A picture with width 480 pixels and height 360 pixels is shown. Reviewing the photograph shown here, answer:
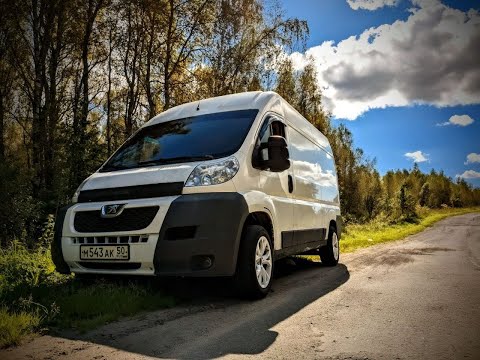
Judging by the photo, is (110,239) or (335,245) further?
(335,245)

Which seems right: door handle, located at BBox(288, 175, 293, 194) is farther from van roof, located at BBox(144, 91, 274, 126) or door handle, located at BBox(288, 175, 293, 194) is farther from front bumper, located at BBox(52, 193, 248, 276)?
front bumper, located at BBox(52, 193, 248, 276)

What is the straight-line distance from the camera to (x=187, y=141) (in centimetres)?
506

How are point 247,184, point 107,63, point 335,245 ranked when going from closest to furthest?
point 247,184
point 335,245
point 107,63

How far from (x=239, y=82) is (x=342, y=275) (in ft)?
42.5

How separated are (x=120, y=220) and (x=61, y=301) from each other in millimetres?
960

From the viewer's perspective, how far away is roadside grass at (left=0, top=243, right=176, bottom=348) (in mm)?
3350

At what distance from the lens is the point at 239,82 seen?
18.1 metres

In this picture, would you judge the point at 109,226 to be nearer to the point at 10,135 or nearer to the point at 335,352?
the point at 335,352

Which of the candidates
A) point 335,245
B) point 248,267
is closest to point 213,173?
point 248,267

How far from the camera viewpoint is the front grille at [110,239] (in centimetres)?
412

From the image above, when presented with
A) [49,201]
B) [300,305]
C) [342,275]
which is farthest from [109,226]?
[49,201]

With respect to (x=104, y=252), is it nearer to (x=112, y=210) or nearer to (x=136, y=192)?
(x=112, y=210)

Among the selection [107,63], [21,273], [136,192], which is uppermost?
[107,63]

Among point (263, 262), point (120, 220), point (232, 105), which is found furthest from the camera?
point (232, 105)
